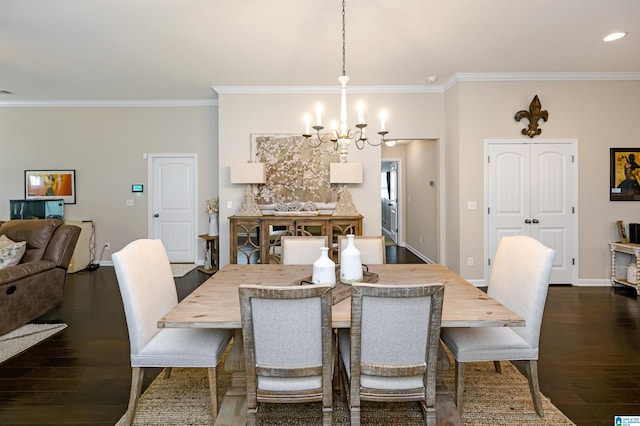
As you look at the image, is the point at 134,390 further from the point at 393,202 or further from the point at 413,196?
the point at 393,202

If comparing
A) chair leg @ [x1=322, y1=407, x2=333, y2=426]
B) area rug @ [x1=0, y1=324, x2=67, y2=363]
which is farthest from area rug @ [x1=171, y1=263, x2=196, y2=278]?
chair leg @ [x1=322, y1=407, x2=333, y2=426]

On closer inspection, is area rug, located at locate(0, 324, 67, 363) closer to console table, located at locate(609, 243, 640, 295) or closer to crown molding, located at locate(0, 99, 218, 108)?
crown molding, located at locate(0, 99, 218, 108)

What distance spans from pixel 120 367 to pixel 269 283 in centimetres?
138

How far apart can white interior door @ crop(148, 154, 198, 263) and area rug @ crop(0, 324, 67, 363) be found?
8.96 ft

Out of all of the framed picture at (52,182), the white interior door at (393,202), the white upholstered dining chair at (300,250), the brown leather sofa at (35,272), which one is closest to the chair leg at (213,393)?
the white upholstered dining chair at (300,250)

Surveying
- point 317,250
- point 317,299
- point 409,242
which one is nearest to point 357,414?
point 317,299

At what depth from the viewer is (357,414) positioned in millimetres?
1546

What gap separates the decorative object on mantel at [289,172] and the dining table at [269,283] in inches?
98.6

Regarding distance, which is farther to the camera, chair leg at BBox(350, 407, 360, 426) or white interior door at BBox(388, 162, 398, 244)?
white interior door at BBox(388, 162, 398, 244)

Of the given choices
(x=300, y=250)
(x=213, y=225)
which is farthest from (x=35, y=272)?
(x=300, y=250)

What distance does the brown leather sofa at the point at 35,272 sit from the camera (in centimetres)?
301

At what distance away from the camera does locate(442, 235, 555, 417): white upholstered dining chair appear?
6.04 ft

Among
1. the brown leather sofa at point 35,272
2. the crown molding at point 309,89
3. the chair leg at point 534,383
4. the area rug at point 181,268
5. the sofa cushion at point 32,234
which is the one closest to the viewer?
the chair leg at point 534,383

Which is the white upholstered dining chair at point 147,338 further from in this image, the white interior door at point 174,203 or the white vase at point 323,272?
the white interior door at point 174,203
